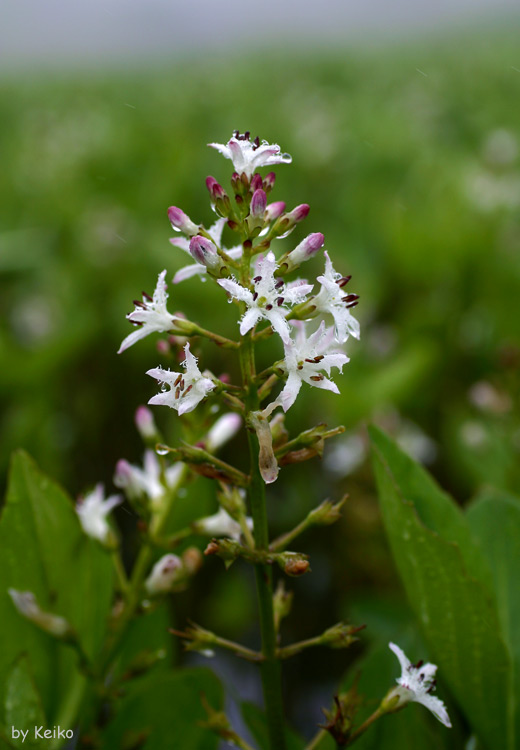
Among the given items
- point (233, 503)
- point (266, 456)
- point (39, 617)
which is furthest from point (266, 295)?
point (39, 617)

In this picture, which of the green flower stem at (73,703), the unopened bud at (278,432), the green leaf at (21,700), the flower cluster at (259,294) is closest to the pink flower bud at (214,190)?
the flower cluster at (259,294)

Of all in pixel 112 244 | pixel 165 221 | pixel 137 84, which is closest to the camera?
pixel 112 244

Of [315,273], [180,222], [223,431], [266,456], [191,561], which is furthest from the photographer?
[315,273]

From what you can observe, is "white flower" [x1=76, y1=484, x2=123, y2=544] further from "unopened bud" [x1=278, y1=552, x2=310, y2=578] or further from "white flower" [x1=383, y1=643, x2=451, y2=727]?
"white flower" [x1=383, y1=643, x2=451, y2=727]

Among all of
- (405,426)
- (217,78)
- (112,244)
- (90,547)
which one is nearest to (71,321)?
(112,244)

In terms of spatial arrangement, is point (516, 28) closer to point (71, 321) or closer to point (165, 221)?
point (165, 221)

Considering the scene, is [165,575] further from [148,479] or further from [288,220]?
[288,220]

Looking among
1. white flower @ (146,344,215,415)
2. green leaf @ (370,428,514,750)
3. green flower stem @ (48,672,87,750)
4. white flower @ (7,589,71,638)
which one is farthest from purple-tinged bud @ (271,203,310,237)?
green flower stem @ (48,672,87,750)
